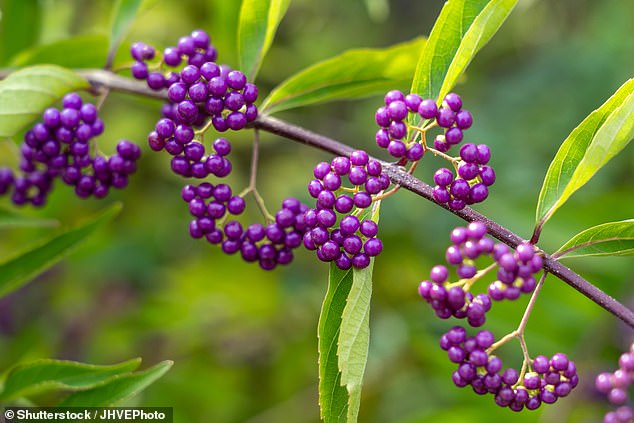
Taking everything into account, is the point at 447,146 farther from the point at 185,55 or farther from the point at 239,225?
the point at 185,55

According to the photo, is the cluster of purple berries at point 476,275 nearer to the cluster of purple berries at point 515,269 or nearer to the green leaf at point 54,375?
the cluster of purple berries at point 515,269

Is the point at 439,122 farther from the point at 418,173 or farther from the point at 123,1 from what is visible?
the point at 418,173

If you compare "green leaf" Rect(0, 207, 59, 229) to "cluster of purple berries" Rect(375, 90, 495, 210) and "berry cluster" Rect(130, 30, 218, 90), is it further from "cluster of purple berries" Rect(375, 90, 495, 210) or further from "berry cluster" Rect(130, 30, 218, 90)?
"cluster of purple berries" Rect(375, 90, 495, 210)

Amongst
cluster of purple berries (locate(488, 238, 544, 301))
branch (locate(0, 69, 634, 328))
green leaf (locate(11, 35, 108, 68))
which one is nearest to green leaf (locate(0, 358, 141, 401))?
branch (locate(0, 69, 634, 328))

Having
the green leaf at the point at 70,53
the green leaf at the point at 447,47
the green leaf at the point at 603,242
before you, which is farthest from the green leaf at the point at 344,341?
the green leaf at the point at 70,53

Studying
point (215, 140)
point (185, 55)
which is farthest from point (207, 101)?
point (185, 55)

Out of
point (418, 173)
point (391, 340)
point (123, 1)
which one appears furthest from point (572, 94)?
point (123, 1)
